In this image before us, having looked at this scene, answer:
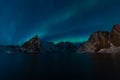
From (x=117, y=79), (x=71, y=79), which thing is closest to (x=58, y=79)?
(x=71, y=79)

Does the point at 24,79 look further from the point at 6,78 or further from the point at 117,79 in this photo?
the point at 117,79

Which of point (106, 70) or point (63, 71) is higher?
point (63, 71)

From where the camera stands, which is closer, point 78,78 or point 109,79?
point 109,79

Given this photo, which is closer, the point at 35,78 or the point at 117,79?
the point at 117,79

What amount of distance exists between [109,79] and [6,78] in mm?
27416

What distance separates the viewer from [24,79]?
168ft

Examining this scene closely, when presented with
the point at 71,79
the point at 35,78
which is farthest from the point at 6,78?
the point at 71,79

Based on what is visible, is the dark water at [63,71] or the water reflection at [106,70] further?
the dark water at [63,71]

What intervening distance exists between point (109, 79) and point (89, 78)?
5.21m

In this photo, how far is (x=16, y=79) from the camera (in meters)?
51.5

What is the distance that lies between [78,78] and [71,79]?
233 cm

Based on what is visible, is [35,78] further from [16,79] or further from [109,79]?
[109,79]

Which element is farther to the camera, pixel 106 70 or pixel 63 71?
pixel 63 71

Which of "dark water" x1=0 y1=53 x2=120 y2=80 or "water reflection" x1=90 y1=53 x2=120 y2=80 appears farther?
"dark water" x1=0 y1=53 x2=120 y2=80
